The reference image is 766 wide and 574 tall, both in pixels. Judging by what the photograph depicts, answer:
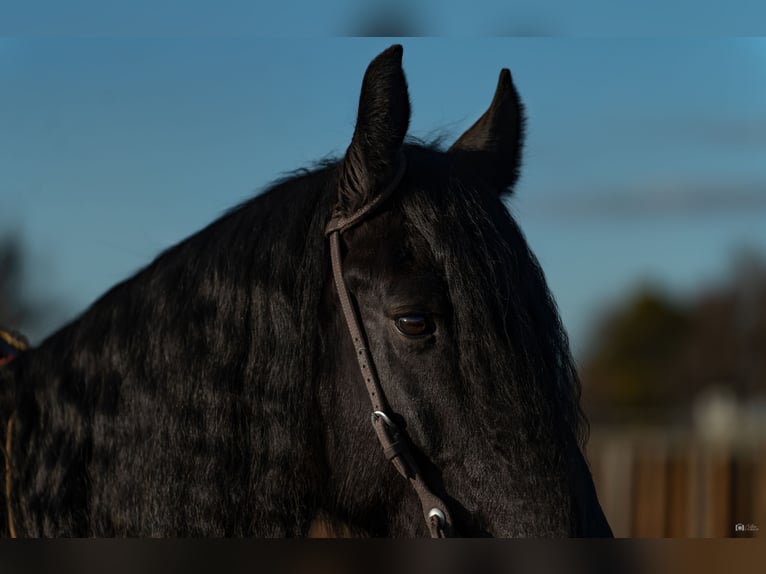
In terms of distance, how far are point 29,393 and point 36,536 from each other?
44 cm

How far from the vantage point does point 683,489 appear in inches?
402

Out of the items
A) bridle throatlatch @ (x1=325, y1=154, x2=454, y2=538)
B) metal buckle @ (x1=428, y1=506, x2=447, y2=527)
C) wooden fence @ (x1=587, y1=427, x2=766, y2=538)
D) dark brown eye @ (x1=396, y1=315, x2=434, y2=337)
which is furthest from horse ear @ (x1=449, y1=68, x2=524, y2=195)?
wooden fence @ (x1=587, y1=427, x2=766, y2=538)

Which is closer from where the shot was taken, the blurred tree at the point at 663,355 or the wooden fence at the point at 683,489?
the wooden fence at the point at 683,489

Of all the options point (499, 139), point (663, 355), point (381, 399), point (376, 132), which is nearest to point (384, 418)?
point (381, 399)

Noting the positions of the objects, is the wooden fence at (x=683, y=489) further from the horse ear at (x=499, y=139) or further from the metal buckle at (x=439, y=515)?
the metal buckle at (x=439, y=515)

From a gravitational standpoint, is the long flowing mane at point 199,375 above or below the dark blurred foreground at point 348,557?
above

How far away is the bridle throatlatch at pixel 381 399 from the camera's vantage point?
2.26 m

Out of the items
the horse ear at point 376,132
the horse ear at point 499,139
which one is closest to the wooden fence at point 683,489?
the horse ear at point 499,139

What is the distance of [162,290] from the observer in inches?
A: 104

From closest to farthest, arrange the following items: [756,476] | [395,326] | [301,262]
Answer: [395,326] < [301,262] < [756,476]

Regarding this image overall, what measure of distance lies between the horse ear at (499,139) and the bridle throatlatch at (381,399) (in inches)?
20.2

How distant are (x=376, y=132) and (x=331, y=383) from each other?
743 mm

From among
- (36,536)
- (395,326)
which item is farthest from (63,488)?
(395,326)

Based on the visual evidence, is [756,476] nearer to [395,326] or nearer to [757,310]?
[395,326]
